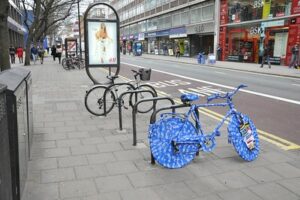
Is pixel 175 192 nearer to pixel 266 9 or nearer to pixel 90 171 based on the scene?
pixel 90 171

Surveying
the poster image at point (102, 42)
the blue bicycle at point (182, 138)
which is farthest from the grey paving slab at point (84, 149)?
the poster image at point (102, 42)

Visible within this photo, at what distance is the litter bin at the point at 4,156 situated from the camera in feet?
8.30

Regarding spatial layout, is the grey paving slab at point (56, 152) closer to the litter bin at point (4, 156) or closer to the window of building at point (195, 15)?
the litter bin at point (4, 156)

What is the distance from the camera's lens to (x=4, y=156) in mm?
2600

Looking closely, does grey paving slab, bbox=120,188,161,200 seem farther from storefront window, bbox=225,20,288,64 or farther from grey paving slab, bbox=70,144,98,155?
storefront window, bbox=225,20,288,64

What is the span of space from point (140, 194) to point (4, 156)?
160 centimetres

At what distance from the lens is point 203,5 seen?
128 feet

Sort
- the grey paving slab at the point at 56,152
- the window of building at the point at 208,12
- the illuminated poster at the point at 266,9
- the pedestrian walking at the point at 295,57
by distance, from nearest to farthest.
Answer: the grey paving slab at the point at 56,152 → the pedestrian walking at the point at 295,57 → the illuminated poster at the point at 266,9 → the window of building at the point at 208,12

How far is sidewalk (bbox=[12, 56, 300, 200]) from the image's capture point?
3.70 meters

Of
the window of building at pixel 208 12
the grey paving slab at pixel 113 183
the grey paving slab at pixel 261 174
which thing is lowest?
the grey paving slab at pixel 113 183

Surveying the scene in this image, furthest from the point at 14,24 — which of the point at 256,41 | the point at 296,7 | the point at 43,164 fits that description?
the point at 43,164

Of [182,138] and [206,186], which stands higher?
[182,138]

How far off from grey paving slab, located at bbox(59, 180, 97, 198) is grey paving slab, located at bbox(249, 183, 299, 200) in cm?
181

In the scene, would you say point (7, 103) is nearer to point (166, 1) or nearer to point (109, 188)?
point (109, 188)
